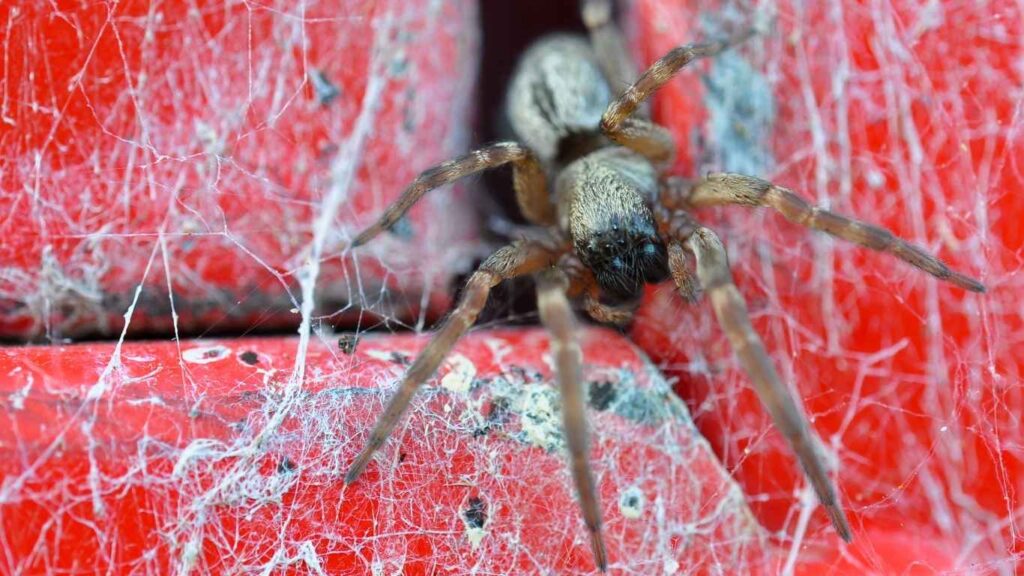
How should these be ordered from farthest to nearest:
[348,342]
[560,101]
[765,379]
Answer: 1. [560,101]
2. [348,342]
3. [765,379]

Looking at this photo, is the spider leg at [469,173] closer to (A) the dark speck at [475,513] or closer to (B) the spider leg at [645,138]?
(B) the spider leg at [645,138]

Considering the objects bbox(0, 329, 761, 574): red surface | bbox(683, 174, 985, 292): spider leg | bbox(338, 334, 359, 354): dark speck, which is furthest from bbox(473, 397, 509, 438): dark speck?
bbox(683, 174, 985, 292): spider leg

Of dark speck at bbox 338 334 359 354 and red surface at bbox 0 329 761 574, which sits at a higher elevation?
dark speck at bbox 338 334 359 354

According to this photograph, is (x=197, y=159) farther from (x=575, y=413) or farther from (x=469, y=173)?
(x=575, y=413)

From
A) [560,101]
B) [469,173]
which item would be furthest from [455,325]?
[560,101]

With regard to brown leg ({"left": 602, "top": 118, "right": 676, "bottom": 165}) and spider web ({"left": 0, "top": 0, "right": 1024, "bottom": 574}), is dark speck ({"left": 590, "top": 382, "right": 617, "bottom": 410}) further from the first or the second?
brown leg ({"left": 602, "top": 118, "right": 676, "bottom": 165})

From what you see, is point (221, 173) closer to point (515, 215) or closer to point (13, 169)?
point (13, 169)

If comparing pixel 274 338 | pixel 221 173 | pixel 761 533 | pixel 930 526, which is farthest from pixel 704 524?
pixel 221 173
